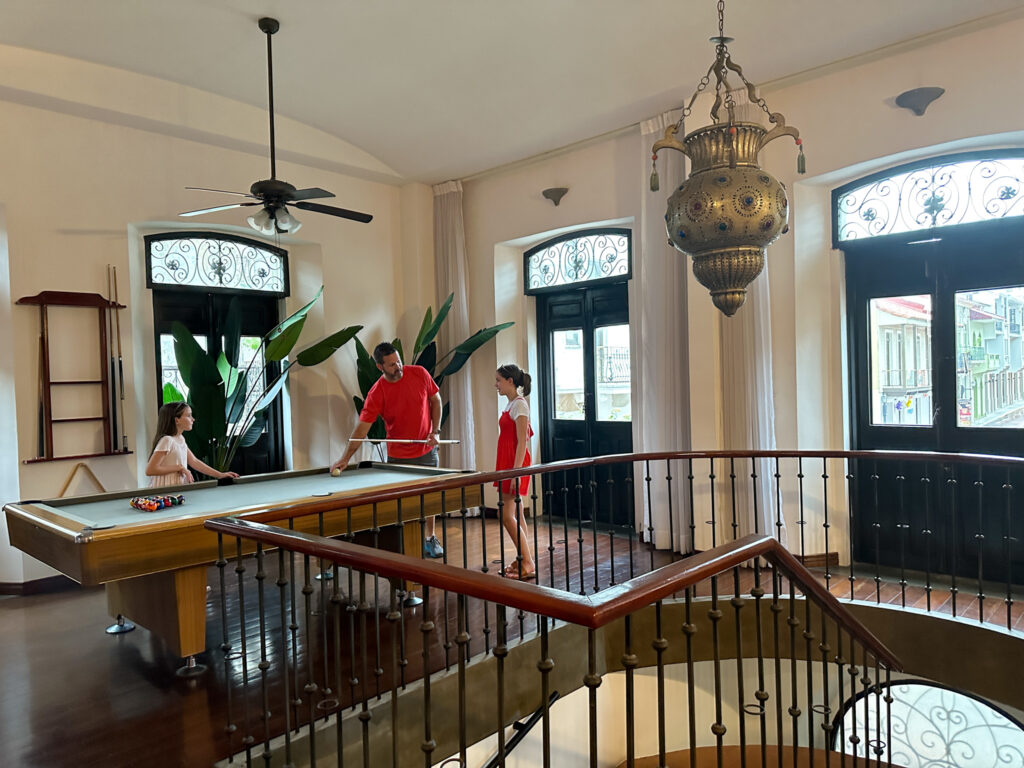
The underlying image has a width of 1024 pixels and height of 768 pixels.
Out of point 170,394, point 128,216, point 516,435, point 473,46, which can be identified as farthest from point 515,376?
point 128,216

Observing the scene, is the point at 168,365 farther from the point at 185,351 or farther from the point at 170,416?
the point at 170,416

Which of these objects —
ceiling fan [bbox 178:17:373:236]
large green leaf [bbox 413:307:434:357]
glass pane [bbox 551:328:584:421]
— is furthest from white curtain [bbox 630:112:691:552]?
ceiling fan [bbox 178:17:373:236]

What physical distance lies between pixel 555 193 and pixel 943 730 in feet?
16.3

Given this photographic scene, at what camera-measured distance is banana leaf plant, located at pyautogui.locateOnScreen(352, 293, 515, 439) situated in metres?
6.57

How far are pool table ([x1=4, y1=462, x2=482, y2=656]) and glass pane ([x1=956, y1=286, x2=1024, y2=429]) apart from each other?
3338 mm

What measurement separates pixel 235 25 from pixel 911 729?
6.33 m

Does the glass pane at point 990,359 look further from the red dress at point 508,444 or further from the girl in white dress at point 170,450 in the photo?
the girl in white dress at point 170,450

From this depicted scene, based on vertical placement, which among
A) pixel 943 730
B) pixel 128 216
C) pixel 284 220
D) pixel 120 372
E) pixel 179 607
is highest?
pixel 128 216

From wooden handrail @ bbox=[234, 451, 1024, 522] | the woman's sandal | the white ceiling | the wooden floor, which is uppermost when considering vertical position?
the white ceiling

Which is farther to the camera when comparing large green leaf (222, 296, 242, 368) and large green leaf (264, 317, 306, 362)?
large green leaf (222, 296, 242, 368)

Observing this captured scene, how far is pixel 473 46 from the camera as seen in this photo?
192 inches

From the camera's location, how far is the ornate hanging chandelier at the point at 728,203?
2.63m

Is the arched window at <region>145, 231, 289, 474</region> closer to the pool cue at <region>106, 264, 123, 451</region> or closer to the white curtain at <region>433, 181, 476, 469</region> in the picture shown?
the pool cue at <region>106, 264, 123, 451</region>

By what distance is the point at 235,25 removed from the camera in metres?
4.59
